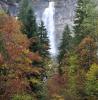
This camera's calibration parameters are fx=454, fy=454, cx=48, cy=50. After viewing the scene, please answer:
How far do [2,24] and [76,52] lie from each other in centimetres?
1110

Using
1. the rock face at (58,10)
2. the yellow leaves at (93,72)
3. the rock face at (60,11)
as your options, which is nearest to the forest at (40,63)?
the yellow leaves at (93,72)

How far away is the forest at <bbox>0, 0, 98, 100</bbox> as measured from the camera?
4931 centimetres

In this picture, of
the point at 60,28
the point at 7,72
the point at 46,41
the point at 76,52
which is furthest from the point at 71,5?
the point at 7,72

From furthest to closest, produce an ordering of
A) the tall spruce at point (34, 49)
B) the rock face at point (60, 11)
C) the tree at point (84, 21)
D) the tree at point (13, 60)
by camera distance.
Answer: the rock face at point (60, 11) → the tree at point (84, 21) → the tall spruce at point (34, 49) → the tree at point (13, 60)

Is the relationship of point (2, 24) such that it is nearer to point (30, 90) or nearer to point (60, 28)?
point (30, 90)

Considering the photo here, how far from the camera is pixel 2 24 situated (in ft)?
168

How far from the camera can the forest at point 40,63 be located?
4931 centimetres

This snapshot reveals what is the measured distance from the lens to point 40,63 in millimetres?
55875

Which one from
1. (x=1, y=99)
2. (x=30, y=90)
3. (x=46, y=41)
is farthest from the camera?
(x=46, y=41)

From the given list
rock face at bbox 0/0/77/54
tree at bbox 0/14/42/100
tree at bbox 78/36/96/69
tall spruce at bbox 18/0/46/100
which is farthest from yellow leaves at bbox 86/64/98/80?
rock face at bbox 0/0/77/54

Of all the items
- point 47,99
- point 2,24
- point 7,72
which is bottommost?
point 47,99

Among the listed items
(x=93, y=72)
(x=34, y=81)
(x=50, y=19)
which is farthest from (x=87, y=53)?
(x=50, y=19)

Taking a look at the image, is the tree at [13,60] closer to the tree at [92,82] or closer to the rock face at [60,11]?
the tree at [92,82]

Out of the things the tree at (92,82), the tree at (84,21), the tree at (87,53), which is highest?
the tree at (84,21)
